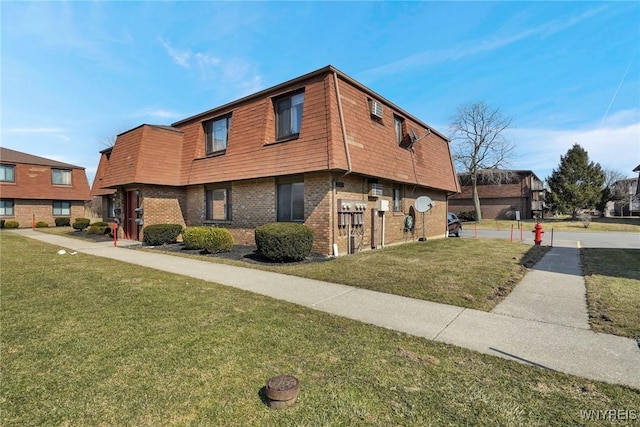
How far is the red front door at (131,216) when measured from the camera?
1521cm

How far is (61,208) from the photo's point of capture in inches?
1129

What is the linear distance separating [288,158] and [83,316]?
7472 mm

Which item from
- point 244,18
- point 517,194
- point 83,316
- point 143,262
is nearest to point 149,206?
point 143,262

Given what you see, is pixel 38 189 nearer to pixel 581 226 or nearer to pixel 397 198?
pixel 397 198

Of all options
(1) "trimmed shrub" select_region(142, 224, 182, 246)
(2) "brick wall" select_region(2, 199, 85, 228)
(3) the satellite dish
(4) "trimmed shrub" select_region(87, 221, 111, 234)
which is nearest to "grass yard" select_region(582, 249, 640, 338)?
(3) the satellite dish

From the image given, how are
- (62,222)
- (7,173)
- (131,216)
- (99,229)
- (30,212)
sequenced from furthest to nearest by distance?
1. (62,222)
2. (30,212)
3. (7,173)
4. (99,229)
5. (131,216)

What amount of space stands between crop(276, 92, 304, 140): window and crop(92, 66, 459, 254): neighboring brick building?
0.04 m

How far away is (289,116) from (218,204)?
17.6 ft

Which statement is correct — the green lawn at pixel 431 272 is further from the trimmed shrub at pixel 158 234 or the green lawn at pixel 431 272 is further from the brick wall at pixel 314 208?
the trimmed shrub at pixel 158 234

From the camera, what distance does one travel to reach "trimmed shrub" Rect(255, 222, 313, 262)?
9.11 metres

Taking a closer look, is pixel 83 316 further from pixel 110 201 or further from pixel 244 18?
pixel 110 201

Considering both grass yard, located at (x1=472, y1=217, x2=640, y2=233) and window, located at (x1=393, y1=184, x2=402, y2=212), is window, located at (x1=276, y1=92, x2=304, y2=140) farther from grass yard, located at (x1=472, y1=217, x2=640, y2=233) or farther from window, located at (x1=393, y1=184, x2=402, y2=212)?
grass yard, located at (x1=472, y1=217, x2=640, y2=233)

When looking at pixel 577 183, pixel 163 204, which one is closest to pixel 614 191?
pixel 577 183

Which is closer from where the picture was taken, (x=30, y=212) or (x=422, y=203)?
(x=422, y=203)
